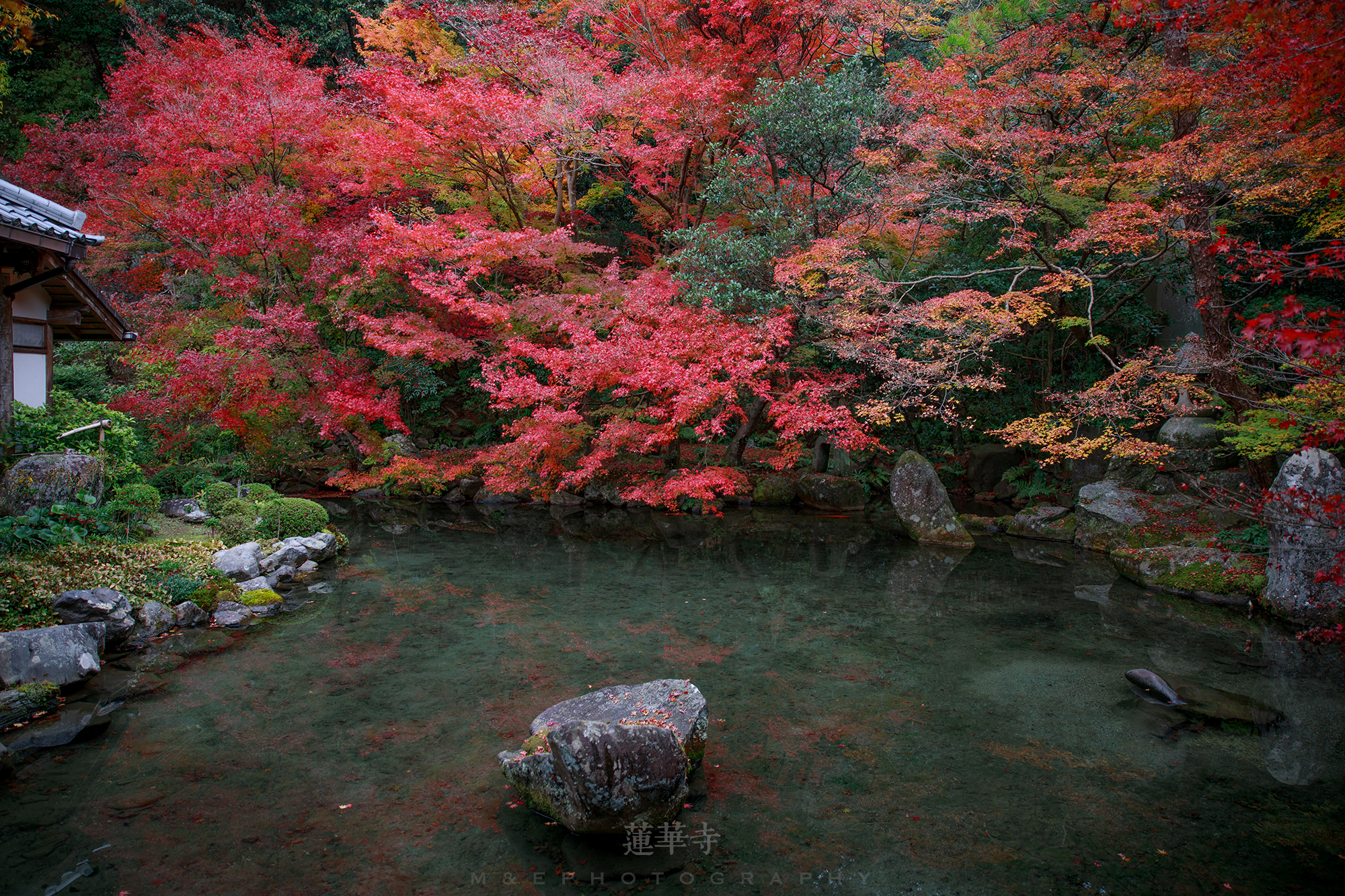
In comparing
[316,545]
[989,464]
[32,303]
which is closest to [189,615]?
[316,545]

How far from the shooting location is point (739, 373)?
416 inches

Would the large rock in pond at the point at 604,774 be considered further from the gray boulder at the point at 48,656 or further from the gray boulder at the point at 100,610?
the gray boulder at the point at 100,610

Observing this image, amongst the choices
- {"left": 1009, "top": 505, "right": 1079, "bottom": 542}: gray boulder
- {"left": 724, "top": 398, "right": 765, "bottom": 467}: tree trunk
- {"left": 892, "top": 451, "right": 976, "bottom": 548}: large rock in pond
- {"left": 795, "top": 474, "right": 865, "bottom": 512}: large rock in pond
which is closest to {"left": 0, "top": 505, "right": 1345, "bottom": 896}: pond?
{"left": 892, "top": 451, "right": 976, "bottom": 548}: large rock in pond

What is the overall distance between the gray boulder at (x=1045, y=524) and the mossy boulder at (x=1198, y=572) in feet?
6.15

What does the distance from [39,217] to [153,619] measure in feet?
14.3

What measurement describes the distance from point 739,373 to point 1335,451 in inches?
289

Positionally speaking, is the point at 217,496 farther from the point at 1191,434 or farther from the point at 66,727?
the point at 1191,434

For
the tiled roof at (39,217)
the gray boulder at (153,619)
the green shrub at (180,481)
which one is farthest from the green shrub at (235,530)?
the tiled roof at (39,217)

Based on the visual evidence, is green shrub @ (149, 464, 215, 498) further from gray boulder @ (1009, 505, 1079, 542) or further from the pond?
gray boulder @ (1009, 505, 1079, 542)

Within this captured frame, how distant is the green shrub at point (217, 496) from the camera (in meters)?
9.64

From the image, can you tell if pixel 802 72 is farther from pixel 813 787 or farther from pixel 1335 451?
pixel 813 787

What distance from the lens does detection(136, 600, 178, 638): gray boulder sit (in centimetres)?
645

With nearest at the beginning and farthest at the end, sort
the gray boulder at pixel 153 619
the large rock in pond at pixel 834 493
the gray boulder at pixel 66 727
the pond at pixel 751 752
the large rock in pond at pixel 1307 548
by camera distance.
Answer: the pond at pixel 751 752 → the gray boulder at pixel 66 727 → the gray boulder at pixel 153 619 → the large rock in pond at pixel 1307 548 → the large rock in pond at pixel 834 493

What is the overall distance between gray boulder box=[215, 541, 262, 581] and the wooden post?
2662 millimetres
